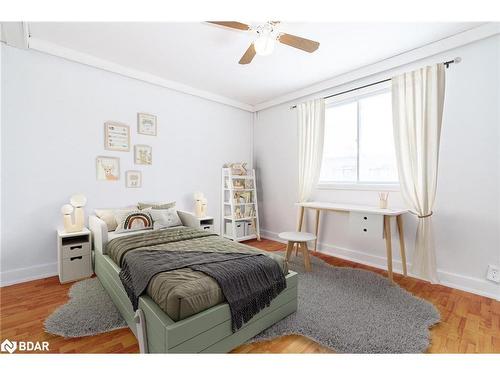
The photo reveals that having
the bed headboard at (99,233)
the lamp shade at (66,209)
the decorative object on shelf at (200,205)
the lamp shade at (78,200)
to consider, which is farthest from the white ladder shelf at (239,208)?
the lamp shade at (66,209)

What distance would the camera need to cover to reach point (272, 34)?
2.06m

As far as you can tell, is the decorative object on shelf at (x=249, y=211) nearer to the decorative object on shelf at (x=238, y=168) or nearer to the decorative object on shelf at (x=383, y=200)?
the decorative object on shelf at (x=238, y=168)

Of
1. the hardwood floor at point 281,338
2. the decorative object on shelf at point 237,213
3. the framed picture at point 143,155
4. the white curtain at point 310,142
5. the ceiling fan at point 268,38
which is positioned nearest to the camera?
the hardwood floor at point 281,338

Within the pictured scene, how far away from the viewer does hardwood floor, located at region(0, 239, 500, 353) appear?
1.55 meters

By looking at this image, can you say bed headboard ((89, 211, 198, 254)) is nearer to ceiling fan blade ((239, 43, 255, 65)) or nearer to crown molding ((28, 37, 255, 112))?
crown molding ((28, 37, 255, 112))

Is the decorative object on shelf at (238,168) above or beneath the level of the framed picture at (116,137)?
beneath

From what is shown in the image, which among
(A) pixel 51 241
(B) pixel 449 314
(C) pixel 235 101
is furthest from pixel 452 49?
(A) pixel 51 241

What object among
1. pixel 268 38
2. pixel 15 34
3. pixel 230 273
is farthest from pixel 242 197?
pixel 15 34

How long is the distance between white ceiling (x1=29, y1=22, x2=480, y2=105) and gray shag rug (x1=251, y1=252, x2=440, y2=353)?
2443 millimetres

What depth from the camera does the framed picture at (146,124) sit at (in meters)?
3.28

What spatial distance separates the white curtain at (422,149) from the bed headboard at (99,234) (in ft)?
10.9

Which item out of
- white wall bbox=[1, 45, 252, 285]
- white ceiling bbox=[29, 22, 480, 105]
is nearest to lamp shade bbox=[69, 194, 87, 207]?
white wall bbox=[1, 45, 252, 285]

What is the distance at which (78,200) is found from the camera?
2707 millimetres

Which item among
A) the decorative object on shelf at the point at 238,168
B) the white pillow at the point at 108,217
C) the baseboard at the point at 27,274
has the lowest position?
the baseboard at the point at 27,274
